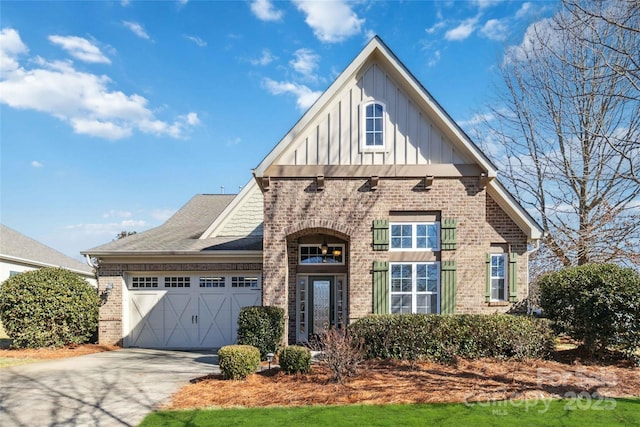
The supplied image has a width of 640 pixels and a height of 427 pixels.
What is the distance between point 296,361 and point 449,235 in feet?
17.9

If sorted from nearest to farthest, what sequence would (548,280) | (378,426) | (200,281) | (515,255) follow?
1. (378,426)
2. (548,280)
3. (515,255)
4. (200,281)

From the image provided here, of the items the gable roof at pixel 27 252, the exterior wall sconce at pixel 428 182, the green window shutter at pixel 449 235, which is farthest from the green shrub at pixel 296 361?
the gable roof at pixel 27 252

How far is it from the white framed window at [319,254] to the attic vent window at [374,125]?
3.35 metres

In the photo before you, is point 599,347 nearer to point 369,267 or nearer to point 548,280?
point 548,280

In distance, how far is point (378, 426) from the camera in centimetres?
643

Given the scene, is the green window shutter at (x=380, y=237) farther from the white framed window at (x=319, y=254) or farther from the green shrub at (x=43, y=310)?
the green shrub at (x=43, y=310)

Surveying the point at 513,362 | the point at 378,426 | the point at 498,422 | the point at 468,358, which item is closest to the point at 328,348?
the point at 378,426

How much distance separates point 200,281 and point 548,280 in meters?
10.3

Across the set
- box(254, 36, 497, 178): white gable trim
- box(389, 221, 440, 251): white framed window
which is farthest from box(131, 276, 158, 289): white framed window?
box(389, 221, 440, 251): white framed window

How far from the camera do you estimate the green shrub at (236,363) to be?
29.6 feet

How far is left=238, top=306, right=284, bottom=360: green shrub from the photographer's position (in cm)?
1120

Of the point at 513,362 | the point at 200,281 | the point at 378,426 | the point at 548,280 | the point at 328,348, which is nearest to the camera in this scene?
the point at 378,426

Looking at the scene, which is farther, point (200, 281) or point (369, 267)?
point (200, 281)

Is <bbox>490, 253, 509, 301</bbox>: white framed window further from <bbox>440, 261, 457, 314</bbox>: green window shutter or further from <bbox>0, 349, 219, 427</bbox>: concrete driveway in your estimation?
<bbox>0, 349, 219, 427</bbox>: concrete driveway
